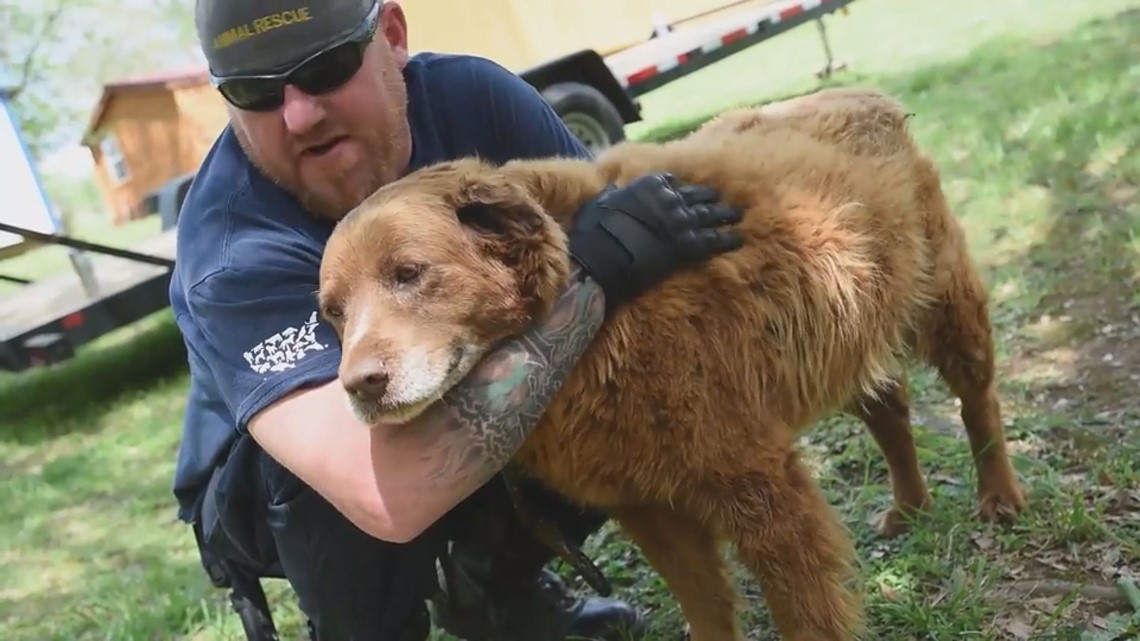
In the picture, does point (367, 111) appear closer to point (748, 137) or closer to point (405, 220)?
point (405, 220)

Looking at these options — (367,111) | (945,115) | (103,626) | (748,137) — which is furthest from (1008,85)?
(103,626)

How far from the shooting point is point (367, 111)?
269 cm

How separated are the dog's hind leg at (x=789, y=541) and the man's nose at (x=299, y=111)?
4.54ft

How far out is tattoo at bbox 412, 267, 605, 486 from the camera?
2271mm

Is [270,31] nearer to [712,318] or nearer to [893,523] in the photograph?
[712,318]

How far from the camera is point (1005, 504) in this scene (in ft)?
10.9

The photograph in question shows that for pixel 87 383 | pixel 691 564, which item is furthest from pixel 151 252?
pixel 691 564

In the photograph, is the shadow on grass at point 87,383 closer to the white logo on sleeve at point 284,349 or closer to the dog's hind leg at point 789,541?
the white logo on sleeve at point 284,349

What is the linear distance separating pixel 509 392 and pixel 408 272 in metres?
0.36

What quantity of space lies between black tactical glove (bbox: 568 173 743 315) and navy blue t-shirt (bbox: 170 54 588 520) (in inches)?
26.4

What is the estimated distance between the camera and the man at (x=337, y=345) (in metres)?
2.30

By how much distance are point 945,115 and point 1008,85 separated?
2.79 feet

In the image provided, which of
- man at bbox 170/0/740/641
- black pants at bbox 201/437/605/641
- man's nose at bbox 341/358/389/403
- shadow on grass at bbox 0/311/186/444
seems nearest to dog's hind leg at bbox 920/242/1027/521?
man at bbox 170/0/740/641

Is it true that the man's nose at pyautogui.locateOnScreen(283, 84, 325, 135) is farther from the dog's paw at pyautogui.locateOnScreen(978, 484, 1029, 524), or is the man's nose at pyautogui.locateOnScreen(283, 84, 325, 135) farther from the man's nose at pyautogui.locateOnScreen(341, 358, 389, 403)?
the dog's paw at pyautogui.locateOnScreen(978, 484, 1029, 524)
